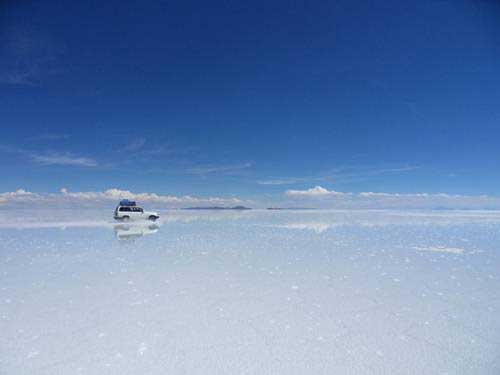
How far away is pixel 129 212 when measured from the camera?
1224 inches

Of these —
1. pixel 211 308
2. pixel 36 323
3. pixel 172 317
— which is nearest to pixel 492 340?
pixel 211 308

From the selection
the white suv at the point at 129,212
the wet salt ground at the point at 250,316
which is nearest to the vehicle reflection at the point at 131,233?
the wet salt ground at the point at 250,316

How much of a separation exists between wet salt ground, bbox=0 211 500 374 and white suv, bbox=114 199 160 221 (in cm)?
2052

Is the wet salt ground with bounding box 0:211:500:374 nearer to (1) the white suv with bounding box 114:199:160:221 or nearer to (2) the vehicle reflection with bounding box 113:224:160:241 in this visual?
(2) the vehicle reflection with bounding box 113:224:160:241

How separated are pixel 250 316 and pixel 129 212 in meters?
28.4

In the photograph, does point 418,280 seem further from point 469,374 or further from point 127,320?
point 127,320

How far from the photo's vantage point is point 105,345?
459cm

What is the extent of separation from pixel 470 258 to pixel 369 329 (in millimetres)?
8613

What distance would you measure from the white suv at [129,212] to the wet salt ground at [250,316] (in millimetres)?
20516

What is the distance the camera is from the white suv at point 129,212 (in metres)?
31.0

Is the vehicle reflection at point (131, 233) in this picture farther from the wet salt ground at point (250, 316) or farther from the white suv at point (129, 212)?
the white suv at point (129, 212)

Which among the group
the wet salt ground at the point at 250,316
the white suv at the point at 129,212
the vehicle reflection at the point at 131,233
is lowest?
the wet salt ground at the point at 250,316

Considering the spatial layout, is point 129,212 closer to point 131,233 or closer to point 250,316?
point 131,233

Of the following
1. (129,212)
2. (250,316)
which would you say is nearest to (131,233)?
(129,212)
